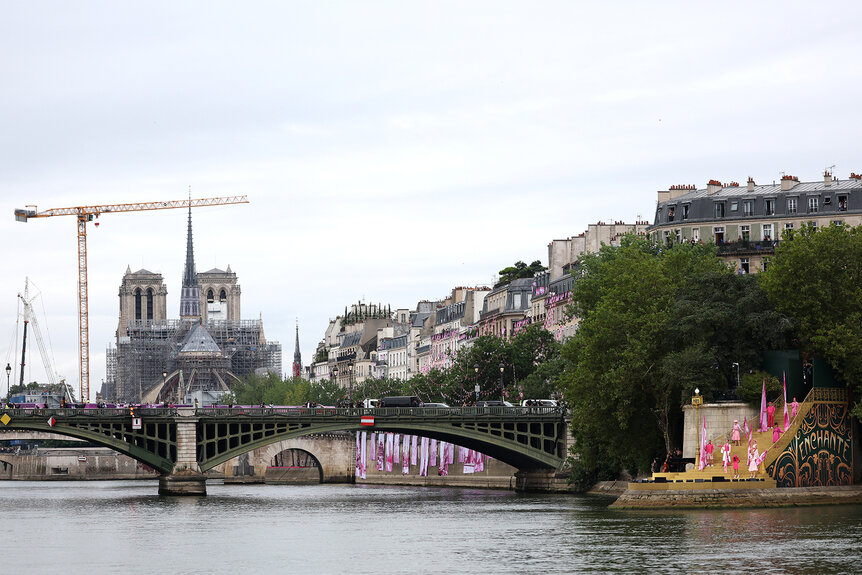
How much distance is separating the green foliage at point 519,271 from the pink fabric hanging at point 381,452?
2673 cm

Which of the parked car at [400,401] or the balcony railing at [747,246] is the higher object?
the balcony railing at [747,246]

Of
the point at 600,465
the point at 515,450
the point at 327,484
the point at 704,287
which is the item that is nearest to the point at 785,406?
the point at 704,287

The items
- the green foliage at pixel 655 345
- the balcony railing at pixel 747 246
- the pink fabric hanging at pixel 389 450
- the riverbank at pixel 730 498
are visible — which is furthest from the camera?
the pink fabric hanging at pixel 389 450

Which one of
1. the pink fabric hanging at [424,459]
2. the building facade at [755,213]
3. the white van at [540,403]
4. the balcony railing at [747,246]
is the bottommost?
the pink fabric hanging at [424,459]

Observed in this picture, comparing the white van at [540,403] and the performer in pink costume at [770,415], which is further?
the white van at [540,403]

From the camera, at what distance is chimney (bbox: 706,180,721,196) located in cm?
11769

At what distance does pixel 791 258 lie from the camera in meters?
86.6

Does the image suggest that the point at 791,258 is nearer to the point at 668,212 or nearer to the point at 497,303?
the point at 668,212

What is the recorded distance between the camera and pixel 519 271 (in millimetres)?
170625

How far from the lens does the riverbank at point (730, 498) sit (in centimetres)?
8069

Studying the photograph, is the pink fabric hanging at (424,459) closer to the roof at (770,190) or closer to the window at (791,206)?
the roof at (770,190)

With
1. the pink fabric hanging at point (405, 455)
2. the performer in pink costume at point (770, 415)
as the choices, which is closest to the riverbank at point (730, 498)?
the performer in pink costume at point (770, 415)

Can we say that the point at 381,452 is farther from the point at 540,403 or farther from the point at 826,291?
the point at 826,291

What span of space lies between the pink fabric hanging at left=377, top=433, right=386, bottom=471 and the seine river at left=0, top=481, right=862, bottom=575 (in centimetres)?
4594
